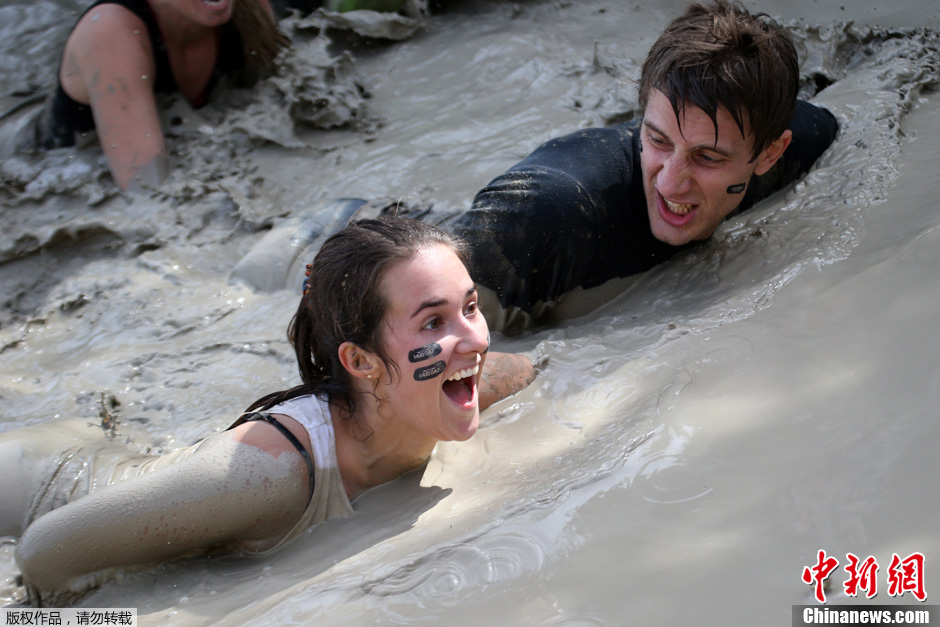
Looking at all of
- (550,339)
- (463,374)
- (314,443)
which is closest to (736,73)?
(550,339)

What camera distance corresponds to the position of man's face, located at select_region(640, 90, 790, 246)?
2.87 m

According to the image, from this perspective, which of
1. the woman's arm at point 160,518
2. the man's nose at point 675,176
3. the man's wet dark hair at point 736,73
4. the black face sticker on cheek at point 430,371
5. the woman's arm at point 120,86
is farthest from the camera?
the woman's arm at point 120,86

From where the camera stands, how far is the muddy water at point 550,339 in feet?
5.29

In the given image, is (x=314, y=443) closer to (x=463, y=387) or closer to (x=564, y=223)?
Result: (x=463, y=387)

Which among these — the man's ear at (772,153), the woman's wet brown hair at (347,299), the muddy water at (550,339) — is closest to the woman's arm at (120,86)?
the muddy water at (550,339)

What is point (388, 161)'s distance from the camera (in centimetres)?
455

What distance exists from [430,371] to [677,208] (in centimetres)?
125

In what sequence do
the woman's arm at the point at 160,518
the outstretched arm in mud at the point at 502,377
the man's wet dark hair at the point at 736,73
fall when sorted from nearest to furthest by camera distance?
1. the woman's arm at the point at 160,518
2. the outstretched arm in mud at the point at 502,377
3. the man's wet dark hair at the point at 736,73

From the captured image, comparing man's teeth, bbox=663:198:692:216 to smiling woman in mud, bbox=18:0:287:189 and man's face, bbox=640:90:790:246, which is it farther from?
smiling woman in mud, bbox=18:0:287:189

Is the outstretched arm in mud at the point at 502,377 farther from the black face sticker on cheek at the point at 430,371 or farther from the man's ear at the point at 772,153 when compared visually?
the man's ear at the point at 772,153

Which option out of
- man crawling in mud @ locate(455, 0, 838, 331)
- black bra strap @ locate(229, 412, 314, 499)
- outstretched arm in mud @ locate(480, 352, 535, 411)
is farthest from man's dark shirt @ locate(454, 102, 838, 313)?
black bra strap @ locate(229, 412, 314, 499)

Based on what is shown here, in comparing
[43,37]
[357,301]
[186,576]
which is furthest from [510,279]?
[43,37]

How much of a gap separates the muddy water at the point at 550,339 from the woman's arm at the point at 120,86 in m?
0.16

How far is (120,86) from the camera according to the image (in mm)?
4461
